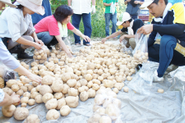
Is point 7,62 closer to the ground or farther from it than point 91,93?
farther from it

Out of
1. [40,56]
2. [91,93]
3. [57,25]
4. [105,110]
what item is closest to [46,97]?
[91,93]

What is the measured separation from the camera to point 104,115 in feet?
3.51

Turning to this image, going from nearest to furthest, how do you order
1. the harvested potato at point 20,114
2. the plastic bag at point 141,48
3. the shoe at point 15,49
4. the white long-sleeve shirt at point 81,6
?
1. the harvested potato at point 20,114
2. the plastic bag at point 141,48
3. the shoe at point 15,49
4. the white long-sleeve shirt at point 81,6

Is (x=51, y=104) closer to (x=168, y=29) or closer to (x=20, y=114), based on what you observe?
(x=20, y=114)

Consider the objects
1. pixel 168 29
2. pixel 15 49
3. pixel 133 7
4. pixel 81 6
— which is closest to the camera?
pixel 168 29

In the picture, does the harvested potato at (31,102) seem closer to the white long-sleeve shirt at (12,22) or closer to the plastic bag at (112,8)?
the white long-sleeve shirt at (12,22)

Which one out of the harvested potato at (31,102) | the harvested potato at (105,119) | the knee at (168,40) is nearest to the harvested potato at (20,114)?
the harvested potato at (31,102)

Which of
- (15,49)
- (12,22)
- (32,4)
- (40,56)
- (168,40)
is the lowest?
(40,56)

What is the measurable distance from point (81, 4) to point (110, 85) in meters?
2.56

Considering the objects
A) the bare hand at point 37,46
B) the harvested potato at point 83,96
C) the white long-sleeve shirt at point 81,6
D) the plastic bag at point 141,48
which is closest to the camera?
the harvested potato at point 83,96

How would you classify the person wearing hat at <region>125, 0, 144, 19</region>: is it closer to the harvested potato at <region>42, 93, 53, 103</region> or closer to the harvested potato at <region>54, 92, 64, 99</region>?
the harvested potato at <region>54, 92, 64, 99</region>

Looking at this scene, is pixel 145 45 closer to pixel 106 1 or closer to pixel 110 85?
pixel 110 85

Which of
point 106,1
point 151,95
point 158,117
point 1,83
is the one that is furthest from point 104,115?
point 106,1

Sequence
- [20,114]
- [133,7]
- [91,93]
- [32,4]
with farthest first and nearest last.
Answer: [133,7], [32,4], [91,93], [20,114]
